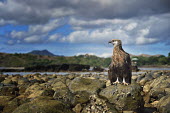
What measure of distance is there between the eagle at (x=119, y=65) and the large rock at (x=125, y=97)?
63cm

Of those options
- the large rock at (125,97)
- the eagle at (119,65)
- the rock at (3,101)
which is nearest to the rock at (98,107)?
the large rock at (125,97)

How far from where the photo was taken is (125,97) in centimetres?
899

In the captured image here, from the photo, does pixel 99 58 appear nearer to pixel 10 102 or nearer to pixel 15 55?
pixel 15 55

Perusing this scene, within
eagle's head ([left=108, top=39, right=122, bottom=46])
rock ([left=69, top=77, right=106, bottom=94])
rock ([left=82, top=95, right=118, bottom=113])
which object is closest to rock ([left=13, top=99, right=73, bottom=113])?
rock ([left=82, top=95, right=118, bottom=113])

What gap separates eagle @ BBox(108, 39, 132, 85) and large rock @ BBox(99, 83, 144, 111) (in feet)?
2.08

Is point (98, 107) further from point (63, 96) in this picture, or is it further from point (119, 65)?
point (63, 96)

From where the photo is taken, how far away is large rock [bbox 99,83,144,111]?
8.98 metres

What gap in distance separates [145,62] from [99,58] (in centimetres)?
2347

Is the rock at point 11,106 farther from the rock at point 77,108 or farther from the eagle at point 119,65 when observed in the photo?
the eagle at point 119,65

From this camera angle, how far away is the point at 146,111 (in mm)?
10109

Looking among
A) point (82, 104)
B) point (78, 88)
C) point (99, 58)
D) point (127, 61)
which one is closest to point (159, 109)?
point (127, 61)

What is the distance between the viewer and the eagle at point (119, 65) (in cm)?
961

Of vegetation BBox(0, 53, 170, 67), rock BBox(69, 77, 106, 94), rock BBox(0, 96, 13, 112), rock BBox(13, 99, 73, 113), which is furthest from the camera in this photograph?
vegetation BBox(0, 53, 170, 67)

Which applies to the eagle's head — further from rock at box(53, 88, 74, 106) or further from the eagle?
rock at box(53, 88, 74, 106)
